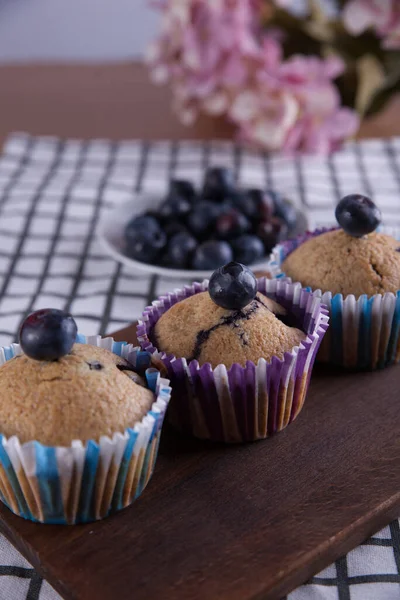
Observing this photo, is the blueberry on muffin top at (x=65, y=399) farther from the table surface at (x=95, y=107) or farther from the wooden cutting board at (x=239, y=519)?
the table surface at (x=95, y=107)

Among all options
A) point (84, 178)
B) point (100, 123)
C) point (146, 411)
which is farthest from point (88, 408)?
point (100, 123)

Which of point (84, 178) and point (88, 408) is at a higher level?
point (88, 408)

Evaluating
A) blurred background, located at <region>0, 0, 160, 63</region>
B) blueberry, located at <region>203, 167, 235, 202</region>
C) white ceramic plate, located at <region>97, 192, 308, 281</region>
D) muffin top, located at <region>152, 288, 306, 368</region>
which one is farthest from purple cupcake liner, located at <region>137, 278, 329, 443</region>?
blurred background, located at <region>0, 0, 160, 63</region>

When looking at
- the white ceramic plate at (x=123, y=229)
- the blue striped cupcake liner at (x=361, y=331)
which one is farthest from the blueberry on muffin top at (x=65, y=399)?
the white ceramic plate at (x=123, y=229)

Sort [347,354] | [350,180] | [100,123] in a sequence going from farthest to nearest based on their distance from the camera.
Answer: [100,123] → [350,180] → [347,354]

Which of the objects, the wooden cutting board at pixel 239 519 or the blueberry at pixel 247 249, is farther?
the blueberry at pixel 247 249

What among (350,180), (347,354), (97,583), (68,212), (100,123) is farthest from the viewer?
(100,123)

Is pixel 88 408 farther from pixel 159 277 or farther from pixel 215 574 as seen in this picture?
pixel 159 277
